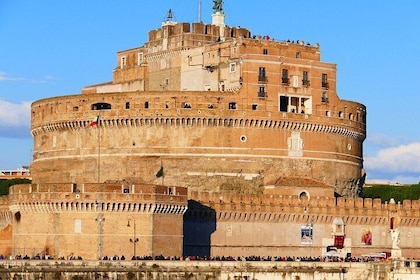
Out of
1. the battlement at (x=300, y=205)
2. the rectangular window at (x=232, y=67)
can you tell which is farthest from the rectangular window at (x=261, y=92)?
the battlement at (x=300, y=205)

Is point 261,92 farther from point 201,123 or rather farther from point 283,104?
point 201,123

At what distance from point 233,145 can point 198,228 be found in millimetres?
11480

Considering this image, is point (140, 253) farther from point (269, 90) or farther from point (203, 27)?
point (203, 27)

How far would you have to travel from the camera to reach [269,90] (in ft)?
324

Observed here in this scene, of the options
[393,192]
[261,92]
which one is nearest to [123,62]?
[261,92]

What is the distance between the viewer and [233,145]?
98.2m

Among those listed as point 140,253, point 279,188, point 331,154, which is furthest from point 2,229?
point 331,154

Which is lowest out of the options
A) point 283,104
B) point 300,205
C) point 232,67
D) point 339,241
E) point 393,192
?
point 339,241

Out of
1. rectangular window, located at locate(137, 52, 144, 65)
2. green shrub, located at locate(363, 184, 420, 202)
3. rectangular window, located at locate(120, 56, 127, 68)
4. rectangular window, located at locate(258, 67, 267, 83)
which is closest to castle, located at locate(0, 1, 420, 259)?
rectangular window, located at locate(258, 67, 267, 83)

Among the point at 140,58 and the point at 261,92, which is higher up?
the point at 140,58

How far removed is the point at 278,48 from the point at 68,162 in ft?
55.9

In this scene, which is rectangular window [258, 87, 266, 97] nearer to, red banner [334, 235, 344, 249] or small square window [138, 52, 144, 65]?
red banner [334, 235, 344, 249]

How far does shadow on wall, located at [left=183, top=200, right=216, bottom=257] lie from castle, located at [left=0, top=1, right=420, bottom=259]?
0.09 m

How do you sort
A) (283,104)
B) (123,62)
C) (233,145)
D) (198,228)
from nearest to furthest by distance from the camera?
(198,228)
(233,145)
(283,104)
(123,62)
